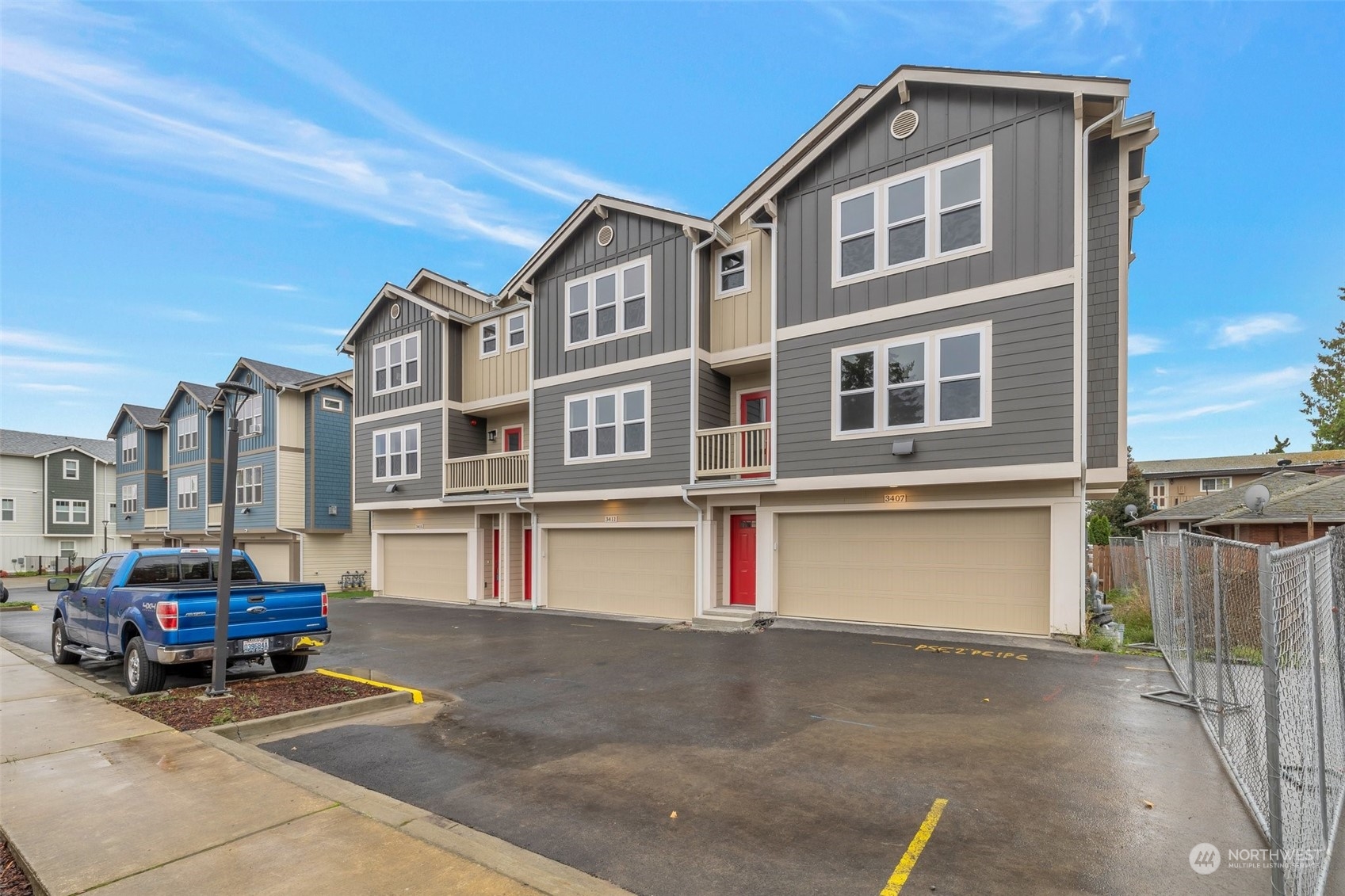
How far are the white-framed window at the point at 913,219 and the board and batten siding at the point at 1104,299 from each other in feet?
6.64

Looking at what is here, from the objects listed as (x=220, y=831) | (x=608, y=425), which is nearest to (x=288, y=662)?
(x=220, y=831)

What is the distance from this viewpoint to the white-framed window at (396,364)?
69.4 feet

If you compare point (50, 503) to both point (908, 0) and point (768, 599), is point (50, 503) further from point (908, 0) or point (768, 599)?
point (908, 0)

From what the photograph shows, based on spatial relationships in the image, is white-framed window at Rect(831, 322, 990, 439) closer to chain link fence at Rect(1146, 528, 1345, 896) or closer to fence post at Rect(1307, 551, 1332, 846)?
chain link fence at Rect(1146, 528, 1345, 896)

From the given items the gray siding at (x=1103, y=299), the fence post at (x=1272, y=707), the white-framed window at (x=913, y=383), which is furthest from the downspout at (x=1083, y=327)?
the fence post at (x=1272, y=707)

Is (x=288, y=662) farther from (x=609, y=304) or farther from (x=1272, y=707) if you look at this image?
(x=609, y=304)

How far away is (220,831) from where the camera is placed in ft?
12.7

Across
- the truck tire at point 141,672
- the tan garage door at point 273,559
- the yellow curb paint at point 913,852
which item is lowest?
the tan garage door at point 273,559

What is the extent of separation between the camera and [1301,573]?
3920 mm

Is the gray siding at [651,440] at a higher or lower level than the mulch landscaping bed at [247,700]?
higher

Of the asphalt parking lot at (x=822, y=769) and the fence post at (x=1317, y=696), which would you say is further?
the asphalt parking lot at (x=822, y=769)

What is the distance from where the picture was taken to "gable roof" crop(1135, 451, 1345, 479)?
4538 cm

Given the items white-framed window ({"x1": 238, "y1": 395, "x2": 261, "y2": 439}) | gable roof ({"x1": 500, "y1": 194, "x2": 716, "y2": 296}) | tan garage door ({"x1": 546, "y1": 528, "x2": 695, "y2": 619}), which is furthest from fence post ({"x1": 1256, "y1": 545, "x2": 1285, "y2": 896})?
white-framed window ({"x1": 238, "y1": 395, "x2": 261, "y2": 439})

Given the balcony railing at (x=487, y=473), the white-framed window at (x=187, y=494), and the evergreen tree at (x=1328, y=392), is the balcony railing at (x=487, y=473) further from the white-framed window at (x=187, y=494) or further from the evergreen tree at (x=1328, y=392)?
the evergreen tree at (x=1328, y=392)
